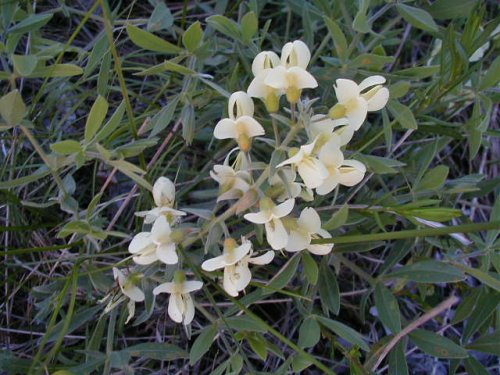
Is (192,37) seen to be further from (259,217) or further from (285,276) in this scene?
(285,276)

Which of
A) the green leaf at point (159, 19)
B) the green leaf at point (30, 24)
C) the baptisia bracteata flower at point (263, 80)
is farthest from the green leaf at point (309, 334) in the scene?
the green leaf at point (30, 24)

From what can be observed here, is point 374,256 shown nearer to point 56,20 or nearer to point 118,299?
point 118,299

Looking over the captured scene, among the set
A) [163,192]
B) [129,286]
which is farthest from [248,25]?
[129,286]

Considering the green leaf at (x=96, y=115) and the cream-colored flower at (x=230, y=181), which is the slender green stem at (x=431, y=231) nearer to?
the cream-colored flower at (x=230, y=181)

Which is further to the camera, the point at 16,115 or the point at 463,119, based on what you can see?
the point at 463,119

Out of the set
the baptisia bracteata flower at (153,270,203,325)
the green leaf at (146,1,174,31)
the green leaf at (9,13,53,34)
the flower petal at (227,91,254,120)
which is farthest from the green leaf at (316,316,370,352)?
the green leaf at (9,13,53,34)

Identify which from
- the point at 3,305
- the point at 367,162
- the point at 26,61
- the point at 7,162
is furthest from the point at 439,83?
the point at 3,305
